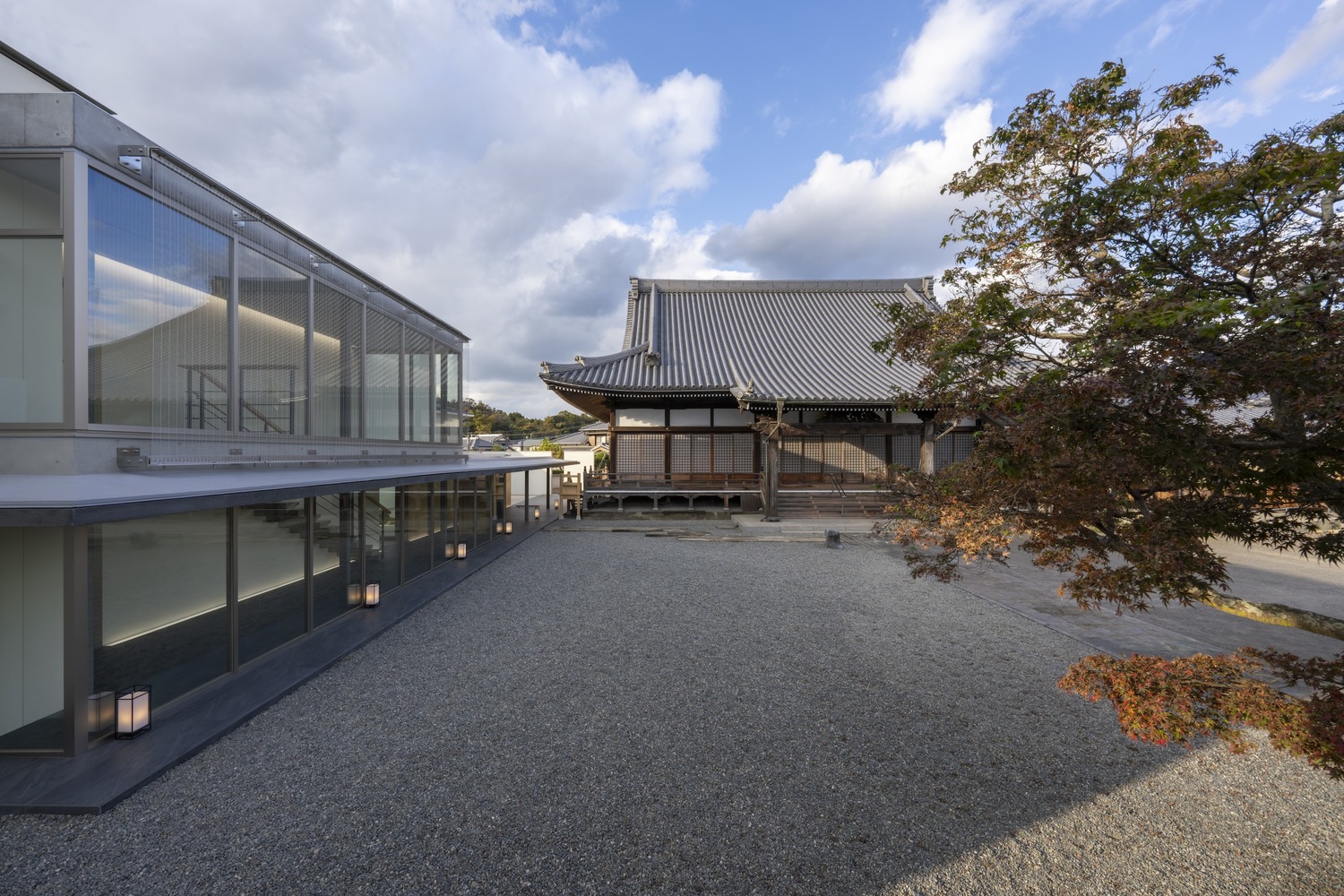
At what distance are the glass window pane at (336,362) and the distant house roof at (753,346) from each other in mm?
7438

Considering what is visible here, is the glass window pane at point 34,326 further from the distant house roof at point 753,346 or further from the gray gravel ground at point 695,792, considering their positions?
the distant house roof at point 753,346

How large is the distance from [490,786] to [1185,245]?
5.39 m

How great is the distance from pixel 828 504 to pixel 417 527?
12.4 metres

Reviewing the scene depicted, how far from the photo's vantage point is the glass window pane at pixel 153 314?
4883mm

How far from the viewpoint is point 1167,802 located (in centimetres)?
366

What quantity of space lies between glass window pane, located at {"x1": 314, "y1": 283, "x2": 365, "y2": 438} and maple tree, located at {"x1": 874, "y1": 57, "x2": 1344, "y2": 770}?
8.70m

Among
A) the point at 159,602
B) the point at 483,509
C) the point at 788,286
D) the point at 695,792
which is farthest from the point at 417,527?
the point at 788,286

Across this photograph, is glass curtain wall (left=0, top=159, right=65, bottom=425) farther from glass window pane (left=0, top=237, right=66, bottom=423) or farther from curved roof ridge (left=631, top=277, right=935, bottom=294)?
curved roof ridge (left=631, top=277, right=935, bottom=294)

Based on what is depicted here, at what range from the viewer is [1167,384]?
7.10ft

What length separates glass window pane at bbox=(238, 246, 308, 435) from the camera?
6.76 meters

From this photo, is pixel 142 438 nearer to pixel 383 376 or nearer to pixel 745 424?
pixel 383 376

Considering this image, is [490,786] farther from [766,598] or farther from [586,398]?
[586,398]

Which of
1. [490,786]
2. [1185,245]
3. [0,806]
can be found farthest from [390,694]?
[1185,245]

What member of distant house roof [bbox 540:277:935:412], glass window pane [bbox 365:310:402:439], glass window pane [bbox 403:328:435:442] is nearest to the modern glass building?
glass window pane [bbox 365:310:402:439]
